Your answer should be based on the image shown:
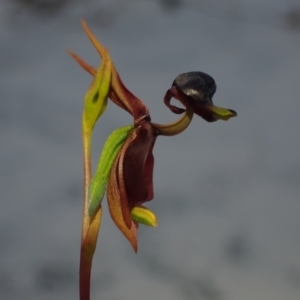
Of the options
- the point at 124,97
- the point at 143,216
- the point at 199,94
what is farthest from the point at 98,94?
the point at 143,216

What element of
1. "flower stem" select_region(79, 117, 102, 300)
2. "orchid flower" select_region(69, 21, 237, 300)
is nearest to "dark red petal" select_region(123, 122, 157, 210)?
"orchid flower" select_region(69, 21, 237, 300)

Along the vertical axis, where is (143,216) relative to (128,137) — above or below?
below

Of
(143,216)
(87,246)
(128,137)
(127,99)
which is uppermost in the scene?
(127,99)

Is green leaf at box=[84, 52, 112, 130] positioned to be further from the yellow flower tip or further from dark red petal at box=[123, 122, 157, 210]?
the yellow flower tip

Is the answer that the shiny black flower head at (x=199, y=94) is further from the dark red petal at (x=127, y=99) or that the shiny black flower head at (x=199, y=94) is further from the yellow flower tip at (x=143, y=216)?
the yellow flower tip at (x=143, y=216)

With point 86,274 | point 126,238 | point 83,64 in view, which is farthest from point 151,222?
point 83,64

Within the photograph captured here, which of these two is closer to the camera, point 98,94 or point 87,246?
point 87,246

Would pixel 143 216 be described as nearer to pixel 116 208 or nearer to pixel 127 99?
pixel 116 208
